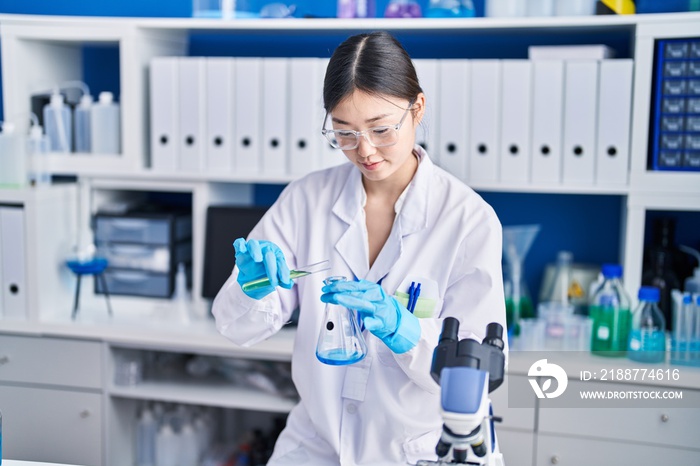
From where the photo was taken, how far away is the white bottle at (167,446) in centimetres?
251

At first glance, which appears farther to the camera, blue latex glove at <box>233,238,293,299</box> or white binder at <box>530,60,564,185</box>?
white binder at <box>530,60,564,185</box>

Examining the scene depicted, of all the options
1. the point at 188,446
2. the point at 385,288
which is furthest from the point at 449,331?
the point at 188,446

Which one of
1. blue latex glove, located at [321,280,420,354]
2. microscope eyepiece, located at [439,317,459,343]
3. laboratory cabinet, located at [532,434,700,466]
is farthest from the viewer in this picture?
laboratory cabinet, located at [532,434,700,466]

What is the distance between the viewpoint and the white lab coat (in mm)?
1442

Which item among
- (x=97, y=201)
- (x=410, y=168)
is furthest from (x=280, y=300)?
(x=97, y=201)

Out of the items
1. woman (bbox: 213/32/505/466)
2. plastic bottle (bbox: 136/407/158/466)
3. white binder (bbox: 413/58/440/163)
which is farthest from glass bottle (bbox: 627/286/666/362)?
plastic bottle (bbox: 136/407/158/466)

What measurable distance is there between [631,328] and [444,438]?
1.30 m

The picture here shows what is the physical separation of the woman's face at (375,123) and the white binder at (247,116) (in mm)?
978

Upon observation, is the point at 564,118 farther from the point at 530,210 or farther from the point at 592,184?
the point at 530,210

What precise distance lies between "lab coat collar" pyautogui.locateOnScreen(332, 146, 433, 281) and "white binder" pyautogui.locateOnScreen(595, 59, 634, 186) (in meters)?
0.84

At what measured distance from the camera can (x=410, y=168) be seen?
1596 mm

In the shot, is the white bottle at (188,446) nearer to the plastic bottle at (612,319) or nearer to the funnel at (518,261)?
the funnel at (518,261)

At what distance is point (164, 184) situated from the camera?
8.09 ft

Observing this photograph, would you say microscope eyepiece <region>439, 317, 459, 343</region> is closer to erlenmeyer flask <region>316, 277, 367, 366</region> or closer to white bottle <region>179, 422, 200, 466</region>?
erlenmeyer flask <region>316, 277, 367, 366</region>
